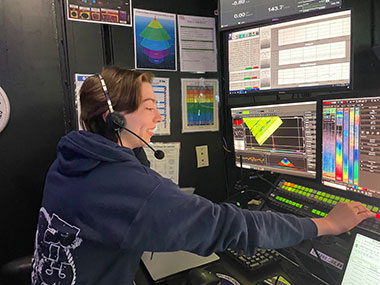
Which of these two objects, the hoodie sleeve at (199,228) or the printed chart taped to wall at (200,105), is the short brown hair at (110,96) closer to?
the hoodie sleeve at (199,228)

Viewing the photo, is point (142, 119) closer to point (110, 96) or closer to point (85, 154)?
point (110, 96)

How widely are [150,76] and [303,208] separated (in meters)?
0.70

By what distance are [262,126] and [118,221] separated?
2.71 feet

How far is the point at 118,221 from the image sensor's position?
0.63m

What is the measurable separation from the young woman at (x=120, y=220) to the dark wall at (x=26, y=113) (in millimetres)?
452

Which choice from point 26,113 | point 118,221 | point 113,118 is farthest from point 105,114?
point 26,113

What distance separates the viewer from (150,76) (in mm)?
971

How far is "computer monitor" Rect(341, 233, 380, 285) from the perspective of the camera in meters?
0.66

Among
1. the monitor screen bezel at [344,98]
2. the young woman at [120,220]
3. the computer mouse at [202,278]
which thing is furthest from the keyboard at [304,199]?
the computer mouse at [202,278]

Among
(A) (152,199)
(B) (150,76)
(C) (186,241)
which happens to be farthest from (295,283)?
(B) (150,76)

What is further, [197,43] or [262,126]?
[197,43]

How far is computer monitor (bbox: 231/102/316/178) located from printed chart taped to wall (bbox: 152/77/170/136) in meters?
0.32

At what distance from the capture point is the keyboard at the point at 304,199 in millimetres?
944

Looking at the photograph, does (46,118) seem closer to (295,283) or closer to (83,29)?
(83,29)
